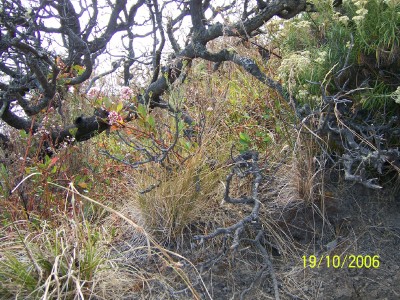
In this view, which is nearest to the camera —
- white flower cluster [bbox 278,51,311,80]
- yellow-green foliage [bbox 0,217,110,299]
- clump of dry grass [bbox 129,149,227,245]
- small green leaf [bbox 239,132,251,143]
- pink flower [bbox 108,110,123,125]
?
yellow-green foliage [bbox 0,217,110,299]

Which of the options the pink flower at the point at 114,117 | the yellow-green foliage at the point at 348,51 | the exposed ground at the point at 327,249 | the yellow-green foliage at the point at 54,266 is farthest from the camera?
the pink flower at the point at 114,117

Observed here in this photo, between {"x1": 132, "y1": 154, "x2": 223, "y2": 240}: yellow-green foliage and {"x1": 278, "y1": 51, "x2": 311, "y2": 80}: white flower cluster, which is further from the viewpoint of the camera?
{"x1": 132, "y1": 154, "x2": 223, "y2": 240}: yellow-green foliage

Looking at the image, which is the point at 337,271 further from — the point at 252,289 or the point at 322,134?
the point at 322,134

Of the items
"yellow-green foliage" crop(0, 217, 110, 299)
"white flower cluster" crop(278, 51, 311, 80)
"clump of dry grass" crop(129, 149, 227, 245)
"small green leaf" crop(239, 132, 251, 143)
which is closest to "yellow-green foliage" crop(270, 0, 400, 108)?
"white flower cluster" crop(278, 51, 311, 80)

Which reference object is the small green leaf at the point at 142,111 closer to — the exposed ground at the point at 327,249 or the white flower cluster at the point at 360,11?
the exposed ground at the point at 327,249

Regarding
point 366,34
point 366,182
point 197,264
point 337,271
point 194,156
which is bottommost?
point 337,271

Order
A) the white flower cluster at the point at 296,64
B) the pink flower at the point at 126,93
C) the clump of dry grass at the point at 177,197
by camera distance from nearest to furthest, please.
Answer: the white flower cluster at the point at 296,64, the clump of dry grass at the point at 177,197, the pink flower at the point at 126,93

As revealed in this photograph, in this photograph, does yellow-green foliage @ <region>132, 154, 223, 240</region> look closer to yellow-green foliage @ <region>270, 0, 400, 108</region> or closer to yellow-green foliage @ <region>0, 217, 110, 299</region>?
yellow-green foliage @ <region>0, 217, 110, 299</region>

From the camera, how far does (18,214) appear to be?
10.6 feet

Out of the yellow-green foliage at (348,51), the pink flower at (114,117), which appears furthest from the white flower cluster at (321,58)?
the pink flower at (114,117)

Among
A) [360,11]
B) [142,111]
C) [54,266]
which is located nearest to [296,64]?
[360,11]

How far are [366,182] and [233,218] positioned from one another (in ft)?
2.76

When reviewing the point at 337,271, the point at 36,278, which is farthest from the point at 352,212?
the point at 36,278

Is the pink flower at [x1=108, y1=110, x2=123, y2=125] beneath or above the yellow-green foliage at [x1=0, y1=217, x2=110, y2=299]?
above
